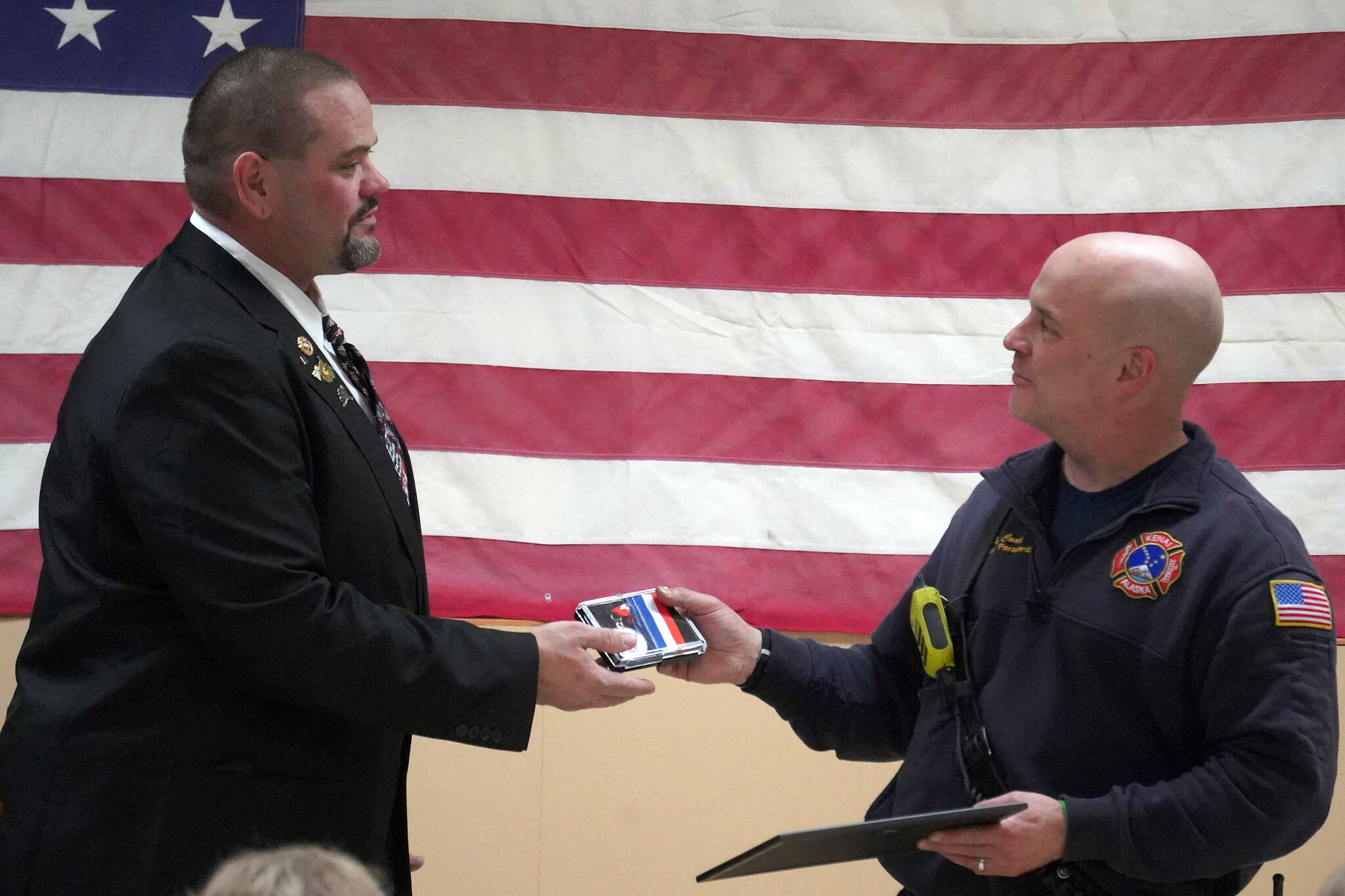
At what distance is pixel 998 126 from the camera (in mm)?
3340

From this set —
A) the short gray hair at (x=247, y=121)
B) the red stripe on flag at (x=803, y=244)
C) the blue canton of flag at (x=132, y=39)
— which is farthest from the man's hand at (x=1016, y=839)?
the blue canton of flag at (x=132, y=39)

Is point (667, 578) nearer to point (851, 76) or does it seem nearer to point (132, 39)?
point (851, 76)

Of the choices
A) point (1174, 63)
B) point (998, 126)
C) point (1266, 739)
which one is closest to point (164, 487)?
point (1266, 739)

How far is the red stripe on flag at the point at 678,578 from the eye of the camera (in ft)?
10.4

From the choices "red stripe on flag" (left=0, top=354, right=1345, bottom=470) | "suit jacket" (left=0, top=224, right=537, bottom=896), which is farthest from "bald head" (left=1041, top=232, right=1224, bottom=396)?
"red stripe on flag" (left=0, top=354, right=1345, bottom=470)

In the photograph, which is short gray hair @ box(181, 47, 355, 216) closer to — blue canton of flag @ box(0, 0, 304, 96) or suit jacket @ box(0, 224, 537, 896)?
suit jacket @ box(0, 224, 537, 896)

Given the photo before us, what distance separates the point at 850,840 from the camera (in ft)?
5.00

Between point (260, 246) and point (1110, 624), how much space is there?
1.31 metres

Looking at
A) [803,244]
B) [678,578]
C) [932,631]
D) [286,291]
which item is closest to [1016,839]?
[932,631]

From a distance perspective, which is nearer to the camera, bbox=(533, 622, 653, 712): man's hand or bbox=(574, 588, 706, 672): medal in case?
bbox=(533, 622, 653, 712): man's hand

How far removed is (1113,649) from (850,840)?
1.52ft

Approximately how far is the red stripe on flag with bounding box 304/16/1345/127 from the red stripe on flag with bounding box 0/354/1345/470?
2.27ft

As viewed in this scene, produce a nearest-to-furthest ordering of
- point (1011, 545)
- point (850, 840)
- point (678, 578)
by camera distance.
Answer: point (850, 840), point (1011, 545), point (678, 578)

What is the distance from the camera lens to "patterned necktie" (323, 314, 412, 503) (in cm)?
196
